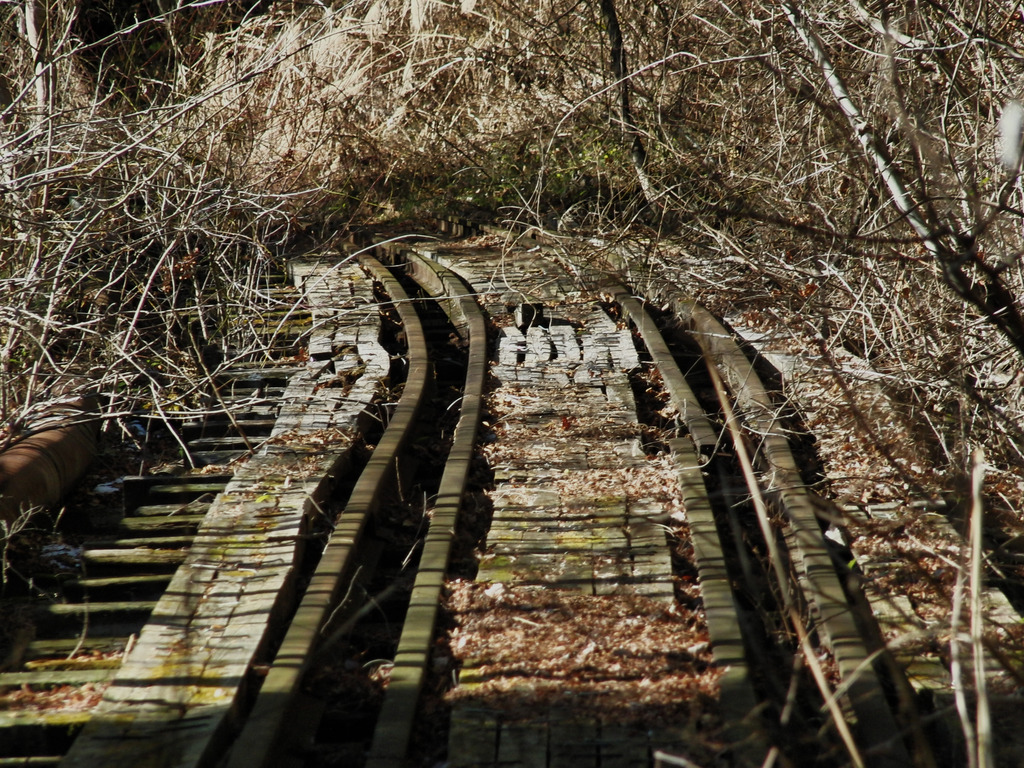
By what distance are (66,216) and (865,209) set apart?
6.33 metres

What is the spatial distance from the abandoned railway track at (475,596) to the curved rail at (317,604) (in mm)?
14

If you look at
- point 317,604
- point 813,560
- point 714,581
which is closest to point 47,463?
point 317,604

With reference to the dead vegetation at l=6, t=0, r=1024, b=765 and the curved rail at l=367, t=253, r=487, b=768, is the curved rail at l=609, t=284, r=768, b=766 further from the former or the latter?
the curved rail at l=367, t=253, r=487, b=768

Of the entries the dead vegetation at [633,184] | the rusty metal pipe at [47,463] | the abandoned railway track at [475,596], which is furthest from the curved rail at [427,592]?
the rusty metal pipe at [47,463]

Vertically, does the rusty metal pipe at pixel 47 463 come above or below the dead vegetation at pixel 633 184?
below

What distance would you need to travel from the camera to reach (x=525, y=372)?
24.1 ft

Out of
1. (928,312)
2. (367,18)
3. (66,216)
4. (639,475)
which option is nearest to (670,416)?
(639,475)

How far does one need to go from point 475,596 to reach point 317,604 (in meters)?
0.71

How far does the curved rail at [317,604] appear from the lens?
126 inches

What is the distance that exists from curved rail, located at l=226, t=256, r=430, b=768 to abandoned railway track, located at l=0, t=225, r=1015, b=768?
0.04 ft

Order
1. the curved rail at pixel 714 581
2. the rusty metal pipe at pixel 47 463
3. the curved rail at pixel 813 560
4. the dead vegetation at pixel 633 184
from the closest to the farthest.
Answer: the curved rail at pixel 714 581 → the curved rail at pixel 813 560 → the rusty metal pipe at pixel 47 463 → the dead vegetation at pixel 633 184

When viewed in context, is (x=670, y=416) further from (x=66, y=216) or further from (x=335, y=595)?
(x=66, y=216)

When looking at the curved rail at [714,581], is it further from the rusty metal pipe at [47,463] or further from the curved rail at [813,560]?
the rusty metal pipe at [47,463]

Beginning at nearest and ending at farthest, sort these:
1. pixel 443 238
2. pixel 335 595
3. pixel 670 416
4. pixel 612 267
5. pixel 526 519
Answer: pixel 335 595 → pixel 526 519 → pixel 670 416 → pixel 612 267 → pixel 443 238
